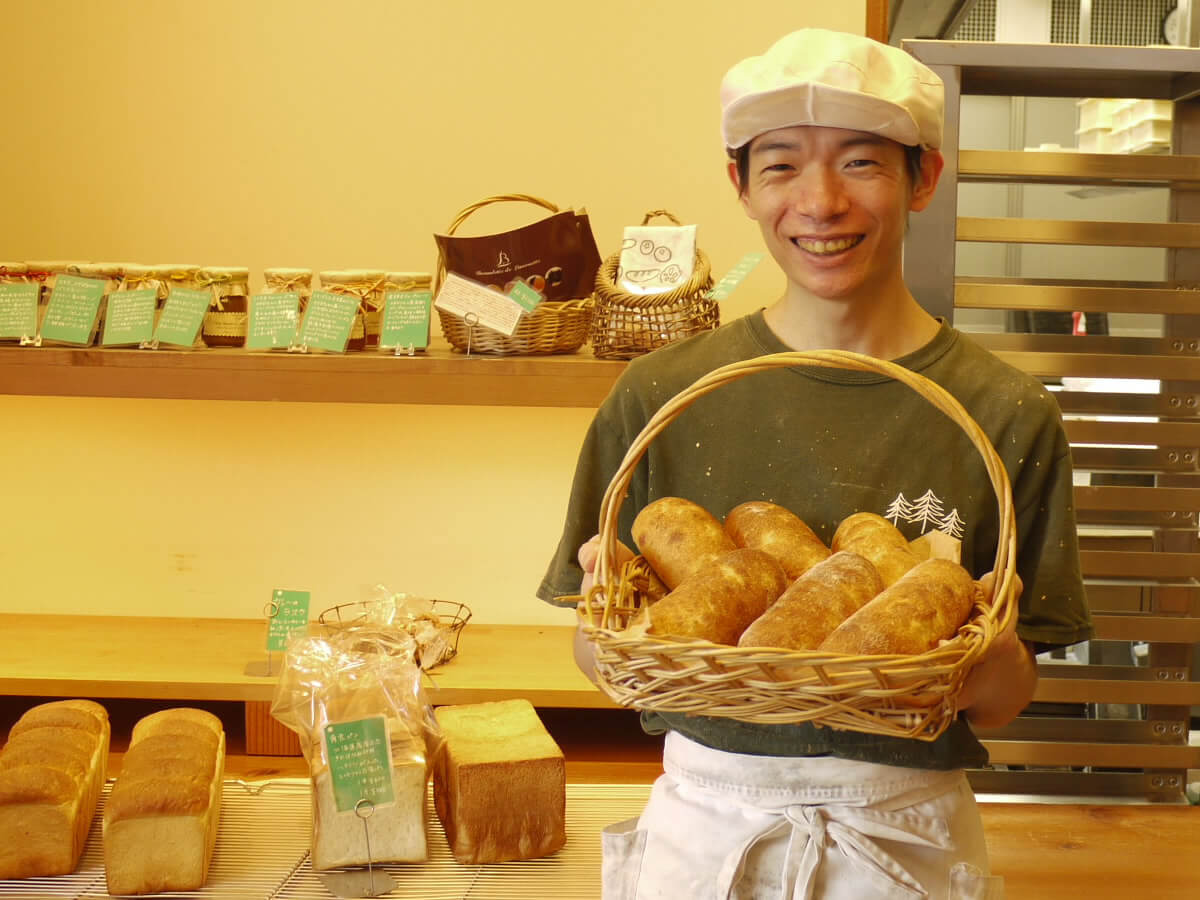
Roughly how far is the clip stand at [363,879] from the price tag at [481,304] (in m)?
0.89

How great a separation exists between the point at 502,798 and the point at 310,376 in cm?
88

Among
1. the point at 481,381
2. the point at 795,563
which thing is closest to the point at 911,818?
the point at 795,563

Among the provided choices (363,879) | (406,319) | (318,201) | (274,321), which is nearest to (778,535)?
(363,879)

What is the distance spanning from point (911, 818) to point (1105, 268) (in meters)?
2.51

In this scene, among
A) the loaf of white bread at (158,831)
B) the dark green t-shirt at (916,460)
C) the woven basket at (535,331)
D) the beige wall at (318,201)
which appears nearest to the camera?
the dark green t-shirt at (916,460)

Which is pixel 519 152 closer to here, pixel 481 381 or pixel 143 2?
pixel 481 381

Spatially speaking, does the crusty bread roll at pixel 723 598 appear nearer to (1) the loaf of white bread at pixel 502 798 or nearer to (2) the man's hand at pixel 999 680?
(2) the man's hand at pixel 999 680

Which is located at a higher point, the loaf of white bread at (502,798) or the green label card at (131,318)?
the green label card at (131,318)

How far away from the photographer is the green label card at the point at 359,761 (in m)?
1.77

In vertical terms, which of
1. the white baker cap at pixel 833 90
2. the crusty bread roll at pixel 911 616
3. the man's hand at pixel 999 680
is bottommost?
the man's hand at pixel 999 680

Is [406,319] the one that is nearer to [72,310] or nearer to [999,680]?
[72,310]

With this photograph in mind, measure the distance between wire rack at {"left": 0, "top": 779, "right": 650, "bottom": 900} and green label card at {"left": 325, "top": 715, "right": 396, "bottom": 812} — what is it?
12 cm

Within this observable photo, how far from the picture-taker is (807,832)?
1.23m

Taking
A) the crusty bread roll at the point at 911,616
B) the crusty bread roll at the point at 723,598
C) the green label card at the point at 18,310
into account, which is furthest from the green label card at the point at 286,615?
the crusty bread roll at the point at 911,616
